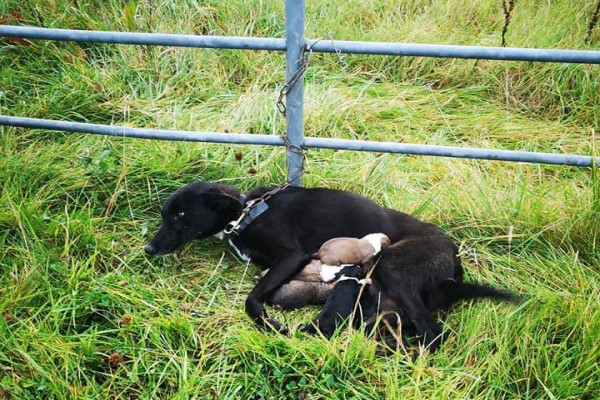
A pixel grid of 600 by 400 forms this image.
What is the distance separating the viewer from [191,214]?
3479 mm

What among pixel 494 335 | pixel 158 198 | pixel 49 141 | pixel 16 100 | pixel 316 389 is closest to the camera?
pixel 316 389

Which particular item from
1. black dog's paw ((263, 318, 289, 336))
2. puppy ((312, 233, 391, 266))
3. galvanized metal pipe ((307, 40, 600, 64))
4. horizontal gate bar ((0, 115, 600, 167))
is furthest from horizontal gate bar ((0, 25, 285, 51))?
black dog's paw ((263, 318, 289, 336))

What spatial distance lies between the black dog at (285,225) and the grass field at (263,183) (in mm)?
155

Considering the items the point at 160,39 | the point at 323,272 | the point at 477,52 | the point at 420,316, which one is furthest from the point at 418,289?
the point at 160,39

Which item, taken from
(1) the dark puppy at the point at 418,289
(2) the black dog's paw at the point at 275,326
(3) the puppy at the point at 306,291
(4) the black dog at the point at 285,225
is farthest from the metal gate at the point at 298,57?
(2) the black dog's paw at the point at 275,326

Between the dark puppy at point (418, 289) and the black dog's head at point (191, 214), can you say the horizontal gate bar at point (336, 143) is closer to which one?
the black dog's head at point (191, 214)

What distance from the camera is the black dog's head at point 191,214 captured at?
346cm

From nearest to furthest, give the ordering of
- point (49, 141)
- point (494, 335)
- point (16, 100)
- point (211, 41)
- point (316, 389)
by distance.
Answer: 1. point (316, 389)
2. point (494, 335)
3. point (211, 41)
4. point (49, 141)
5. point (16, 100)

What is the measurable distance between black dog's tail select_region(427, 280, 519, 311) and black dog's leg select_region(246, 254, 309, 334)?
682 millimetres

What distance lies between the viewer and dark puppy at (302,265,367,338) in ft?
9.73

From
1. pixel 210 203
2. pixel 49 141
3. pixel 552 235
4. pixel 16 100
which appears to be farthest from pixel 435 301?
pixel 16 100

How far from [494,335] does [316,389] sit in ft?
2.75

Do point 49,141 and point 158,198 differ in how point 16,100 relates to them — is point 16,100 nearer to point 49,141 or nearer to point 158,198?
point 49,141

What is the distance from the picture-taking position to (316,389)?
8.86 ft
